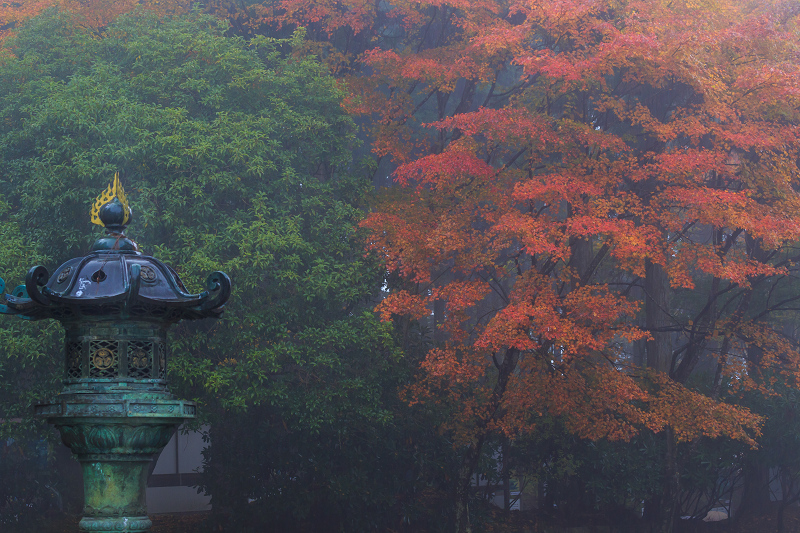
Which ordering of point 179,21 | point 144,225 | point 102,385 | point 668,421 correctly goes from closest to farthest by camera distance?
1. point 102,385
2. point 144,225
3. point 668,421
4. point 179,21

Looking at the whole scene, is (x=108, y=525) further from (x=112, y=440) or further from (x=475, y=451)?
(x=475, y=451)

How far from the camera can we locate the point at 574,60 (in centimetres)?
1388

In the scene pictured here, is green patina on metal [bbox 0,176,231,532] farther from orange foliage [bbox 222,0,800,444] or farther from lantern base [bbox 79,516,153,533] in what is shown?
orange foliage [bbox 222,0,800,444]

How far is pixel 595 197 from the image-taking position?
14.0 meters

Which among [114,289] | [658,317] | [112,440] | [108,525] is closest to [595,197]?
[658,317]

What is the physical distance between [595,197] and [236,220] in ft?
20.6

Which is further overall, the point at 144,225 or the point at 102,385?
the point at 144,225

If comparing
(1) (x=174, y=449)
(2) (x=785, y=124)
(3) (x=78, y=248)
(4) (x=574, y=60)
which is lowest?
(1) (x=174, y=449)

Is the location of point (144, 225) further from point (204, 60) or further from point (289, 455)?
point (289, 455)

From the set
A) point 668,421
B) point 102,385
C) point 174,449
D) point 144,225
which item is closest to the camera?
point 102,385

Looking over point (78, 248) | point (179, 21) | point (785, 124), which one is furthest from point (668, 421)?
point (179, 21)

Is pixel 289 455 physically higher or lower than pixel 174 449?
higher

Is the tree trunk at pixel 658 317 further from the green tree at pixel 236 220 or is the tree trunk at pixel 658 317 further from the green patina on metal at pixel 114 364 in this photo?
the green patina on metal at pixel 114 364

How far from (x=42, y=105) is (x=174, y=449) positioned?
8744 mm
